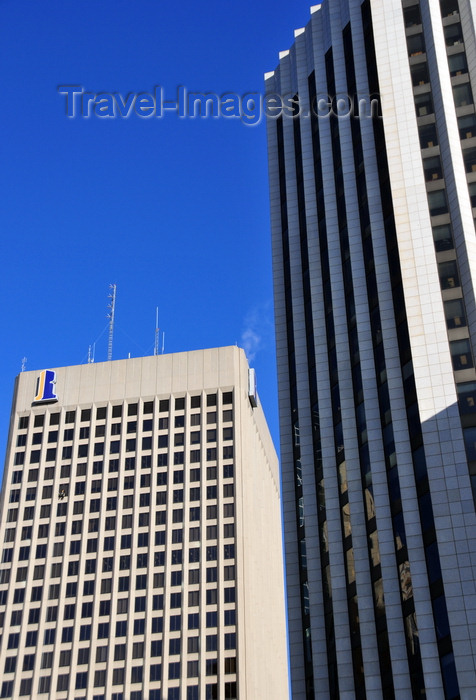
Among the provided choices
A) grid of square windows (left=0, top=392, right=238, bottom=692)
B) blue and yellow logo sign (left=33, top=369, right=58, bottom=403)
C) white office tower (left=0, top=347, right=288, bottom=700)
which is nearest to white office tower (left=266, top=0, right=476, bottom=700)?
white office tower (left=0, top=347, right=288, bottom=700)

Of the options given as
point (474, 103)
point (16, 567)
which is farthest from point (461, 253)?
point (16, 567)

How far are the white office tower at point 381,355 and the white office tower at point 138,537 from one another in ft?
156

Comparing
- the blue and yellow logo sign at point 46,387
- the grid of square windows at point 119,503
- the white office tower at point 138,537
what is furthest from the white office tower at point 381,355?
the blue and yellow logo sign at point 46,387

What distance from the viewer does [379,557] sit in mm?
72062

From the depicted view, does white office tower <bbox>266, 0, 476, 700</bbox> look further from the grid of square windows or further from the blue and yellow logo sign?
the blue and yellow logo sign

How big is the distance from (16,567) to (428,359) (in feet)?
288

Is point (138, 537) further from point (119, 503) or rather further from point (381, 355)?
point (381, 355)

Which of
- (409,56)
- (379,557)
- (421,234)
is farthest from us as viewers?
(409,56)

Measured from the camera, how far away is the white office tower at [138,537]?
412ft

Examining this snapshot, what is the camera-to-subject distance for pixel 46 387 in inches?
6038

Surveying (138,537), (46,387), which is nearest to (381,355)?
(138,537)

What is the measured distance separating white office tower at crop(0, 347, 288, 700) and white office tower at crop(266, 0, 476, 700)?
47.5m

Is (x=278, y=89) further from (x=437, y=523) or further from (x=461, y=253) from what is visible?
(x=437, y=523)

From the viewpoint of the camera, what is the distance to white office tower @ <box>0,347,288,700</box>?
125438 millimetres
